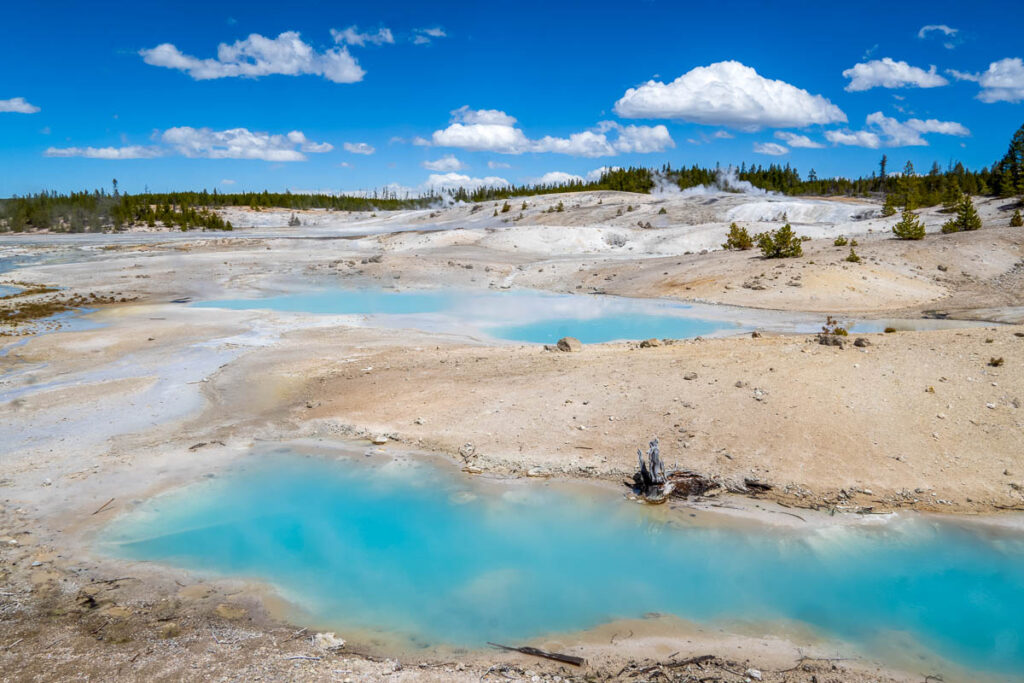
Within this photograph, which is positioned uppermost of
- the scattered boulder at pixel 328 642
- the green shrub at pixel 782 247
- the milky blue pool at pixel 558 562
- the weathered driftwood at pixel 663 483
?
the green shrub at pixel 782 247

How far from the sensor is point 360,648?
5.98 metres

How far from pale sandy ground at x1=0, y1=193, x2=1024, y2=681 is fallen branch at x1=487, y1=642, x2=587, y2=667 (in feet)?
0.41

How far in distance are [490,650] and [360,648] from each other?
121 centimetres

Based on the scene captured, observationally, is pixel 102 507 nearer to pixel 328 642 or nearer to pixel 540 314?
pixel 328 642

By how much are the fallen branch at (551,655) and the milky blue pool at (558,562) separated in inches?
9.7

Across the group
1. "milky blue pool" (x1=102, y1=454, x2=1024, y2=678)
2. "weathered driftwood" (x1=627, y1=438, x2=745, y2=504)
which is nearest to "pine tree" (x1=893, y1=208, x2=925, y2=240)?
"milky blue pool" (x1=102, y1=454, x2=1024, y2=678)

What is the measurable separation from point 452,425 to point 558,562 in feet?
13.4

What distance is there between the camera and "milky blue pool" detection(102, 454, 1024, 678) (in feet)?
21.3

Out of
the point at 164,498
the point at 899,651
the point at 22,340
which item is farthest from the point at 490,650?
the point at 22,340

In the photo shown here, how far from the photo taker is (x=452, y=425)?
36.7 ft

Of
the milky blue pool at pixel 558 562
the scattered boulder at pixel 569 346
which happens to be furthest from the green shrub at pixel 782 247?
the milky blue pool at pixel 558 562

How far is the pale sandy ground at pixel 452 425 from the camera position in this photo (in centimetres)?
594

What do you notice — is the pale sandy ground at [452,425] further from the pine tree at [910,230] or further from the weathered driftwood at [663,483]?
the pine tree at [910,230]

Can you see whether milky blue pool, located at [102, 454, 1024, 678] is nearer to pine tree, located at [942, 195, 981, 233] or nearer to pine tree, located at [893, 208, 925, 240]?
pine tree, located at [893, 208, 925, 240]
